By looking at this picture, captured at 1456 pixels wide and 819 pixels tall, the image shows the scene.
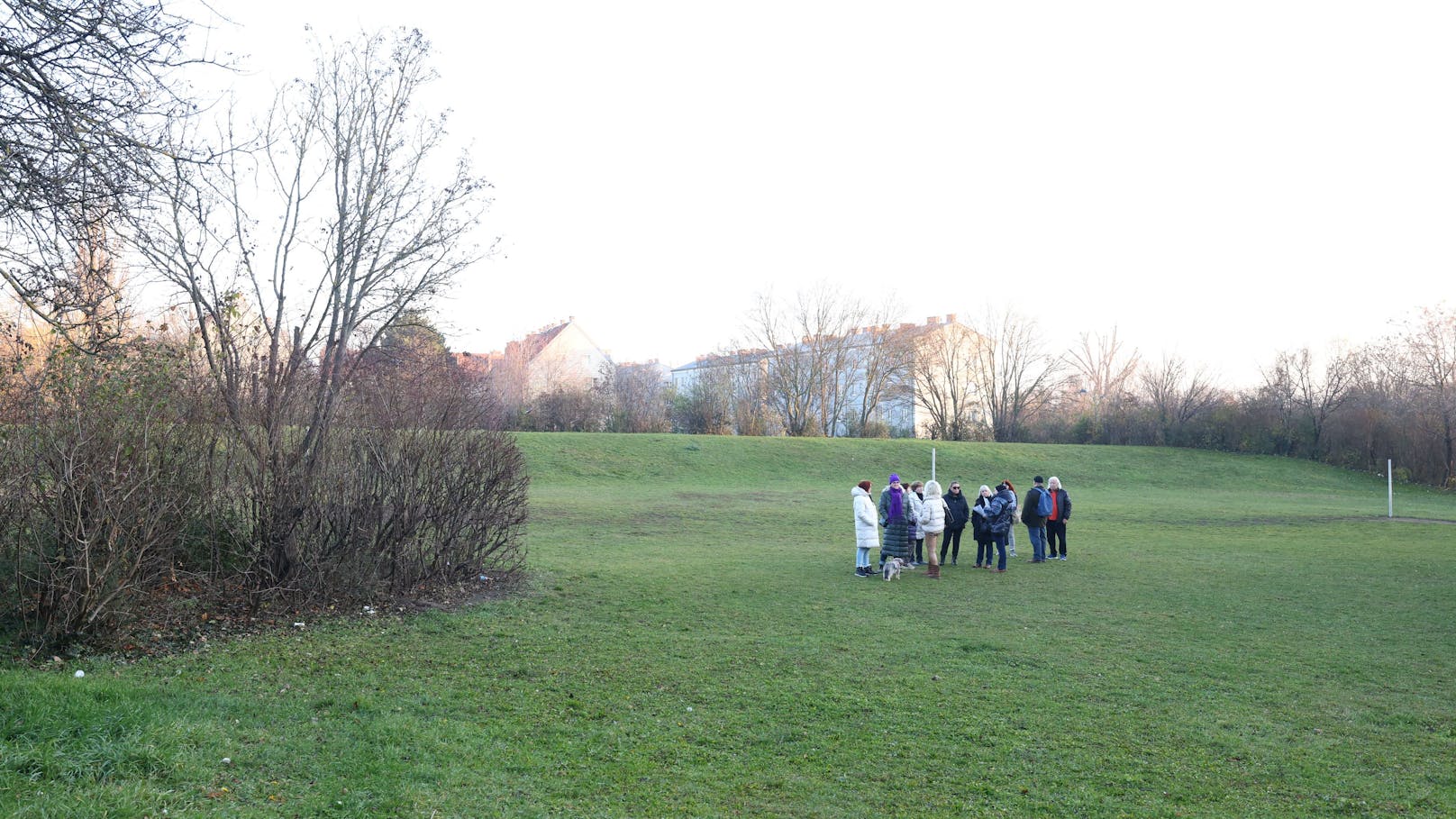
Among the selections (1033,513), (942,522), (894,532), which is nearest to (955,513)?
(1033,513)

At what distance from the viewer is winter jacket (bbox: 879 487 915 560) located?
46.9ft

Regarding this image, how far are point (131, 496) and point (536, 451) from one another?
1160 inches

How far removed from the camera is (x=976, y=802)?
5.17 meters

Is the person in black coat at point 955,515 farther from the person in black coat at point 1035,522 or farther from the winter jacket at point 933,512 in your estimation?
the winter jacket at point 933,512

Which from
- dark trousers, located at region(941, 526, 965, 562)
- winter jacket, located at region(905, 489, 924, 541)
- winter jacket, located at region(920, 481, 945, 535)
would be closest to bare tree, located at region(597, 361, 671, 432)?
dark trousers, located at region(941, 526, 965, 562)

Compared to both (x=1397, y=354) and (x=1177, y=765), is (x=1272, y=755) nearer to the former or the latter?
(x=1177, y=765)

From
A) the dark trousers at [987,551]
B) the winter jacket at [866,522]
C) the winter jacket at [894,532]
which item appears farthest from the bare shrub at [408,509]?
the dark trousers at [987,551]

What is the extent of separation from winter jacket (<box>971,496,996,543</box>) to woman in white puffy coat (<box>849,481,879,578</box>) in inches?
85.9

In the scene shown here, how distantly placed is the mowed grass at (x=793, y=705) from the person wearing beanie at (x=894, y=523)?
0.69 meters

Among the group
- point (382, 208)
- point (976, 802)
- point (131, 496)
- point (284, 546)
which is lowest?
point (976, 802)

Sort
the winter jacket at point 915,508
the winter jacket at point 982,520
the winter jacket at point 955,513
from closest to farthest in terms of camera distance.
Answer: the winter jacket at point 915,508 → the winter jacket at point 982,520 → the winter jacket at point 955,513

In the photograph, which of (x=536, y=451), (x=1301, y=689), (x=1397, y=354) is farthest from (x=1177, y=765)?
(x=1397, y=354)

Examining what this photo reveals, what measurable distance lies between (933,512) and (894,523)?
64 cm

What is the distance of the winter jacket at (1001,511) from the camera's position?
1517 centimetres
